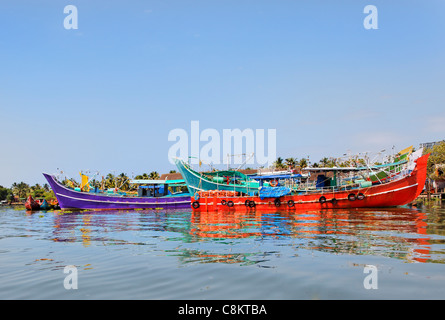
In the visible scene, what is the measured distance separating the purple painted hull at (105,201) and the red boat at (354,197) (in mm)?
15307

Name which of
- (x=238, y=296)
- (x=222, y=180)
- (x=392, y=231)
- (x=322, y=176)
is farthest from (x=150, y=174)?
(x=238, y=296)

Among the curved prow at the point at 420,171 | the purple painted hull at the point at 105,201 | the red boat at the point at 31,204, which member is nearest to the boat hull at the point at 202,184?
the purple painted hull at the point at 105,201

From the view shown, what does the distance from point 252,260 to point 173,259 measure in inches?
81.8

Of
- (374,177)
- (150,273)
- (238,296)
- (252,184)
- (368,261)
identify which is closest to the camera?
(238,296)

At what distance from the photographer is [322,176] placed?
119ft

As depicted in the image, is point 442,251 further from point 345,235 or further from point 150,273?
point 150,273

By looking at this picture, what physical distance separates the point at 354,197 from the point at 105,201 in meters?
30.6

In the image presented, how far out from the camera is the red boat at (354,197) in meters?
31.4

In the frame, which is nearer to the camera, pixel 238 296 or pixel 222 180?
pixel 238 296

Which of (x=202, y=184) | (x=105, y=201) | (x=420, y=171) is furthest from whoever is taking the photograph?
(x=105, y=201)

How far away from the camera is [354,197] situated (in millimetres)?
32000

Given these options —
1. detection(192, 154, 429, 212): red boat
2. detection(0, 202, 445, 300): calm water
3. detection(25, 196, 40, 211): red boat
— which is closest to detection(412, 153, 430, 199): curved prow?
detection(192, 154, 429, 212): red boat

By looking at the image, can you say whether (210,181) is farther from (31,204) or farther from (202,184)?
(31,204)

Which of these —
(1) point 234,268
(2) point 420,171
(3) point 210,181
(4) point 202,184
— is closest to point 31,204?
(4) point 202,184
